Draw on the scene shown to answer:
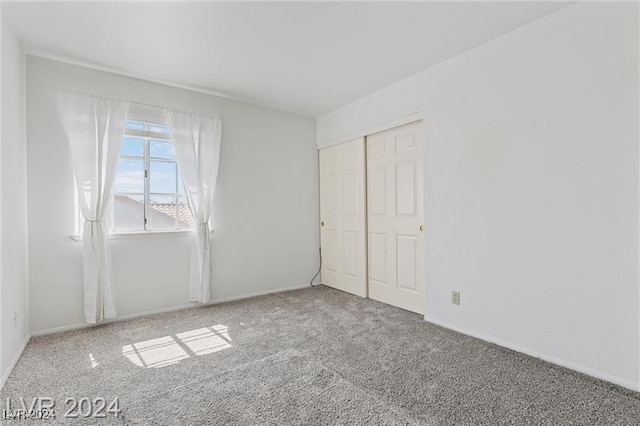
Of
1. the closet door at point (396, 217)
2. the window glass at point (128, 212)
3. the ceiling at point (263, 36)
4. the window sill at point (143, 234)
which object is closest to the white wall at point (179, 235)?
the window sill at point (143, 234)

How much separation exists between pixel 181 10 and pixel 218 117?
162 cm

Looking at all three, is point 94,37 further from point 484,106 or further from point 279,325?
point 484,106

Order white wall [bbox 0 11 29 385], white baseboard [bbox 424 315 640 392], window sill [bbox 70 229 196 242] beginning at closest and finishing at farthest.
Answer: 1. white baseboard [bbox 424 315 640 392]
2. white wall [bbox 0 11 29 385]
3. window sill [bbox 70 229 196 242]

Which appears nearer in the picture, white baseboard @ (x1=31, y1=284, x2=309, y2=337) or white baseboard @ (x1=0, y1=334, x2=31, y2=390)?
white baseboard @ (x1=0, y1=334, x2=31, y2=390)

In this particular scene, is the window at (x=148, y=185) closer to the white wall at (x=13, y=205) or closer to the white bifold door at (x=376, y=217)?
the white wall at (x=13, y=205)

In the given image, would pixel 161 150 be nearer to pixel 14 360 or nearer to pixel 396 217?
pixel 14 360

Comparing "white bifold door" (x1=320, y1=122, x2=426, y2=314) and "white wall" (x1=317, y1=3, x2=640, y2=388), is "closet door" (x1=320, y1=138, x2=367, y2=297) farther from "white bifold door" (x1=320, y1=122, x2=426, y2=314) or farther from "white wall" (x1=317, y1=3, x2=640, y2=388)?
"white wall" (x1=317, y1=3, x2=640, y2=388)

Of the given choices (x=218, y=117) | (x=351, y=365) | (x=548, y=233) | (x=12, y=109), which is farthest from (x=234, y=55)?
(x=548, y=233)

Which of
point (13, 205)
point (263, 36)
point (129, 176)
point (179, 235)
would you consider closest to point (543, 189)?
point (263, 36)

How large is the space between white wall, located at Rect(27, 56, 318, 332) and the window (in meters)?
0.18

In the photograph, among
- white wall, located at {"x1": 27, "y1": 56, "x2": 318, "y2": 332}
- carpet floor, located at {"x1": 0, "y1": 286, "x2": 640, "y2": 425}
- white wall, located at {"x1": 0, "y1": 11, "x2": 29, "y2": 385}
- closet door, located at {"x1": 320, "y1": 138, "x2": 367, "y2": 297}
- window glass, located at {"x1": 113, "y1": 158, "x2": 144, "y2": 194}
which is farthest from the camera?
closet door, located at {"x1": 320, "y1": 138, "x2": 367, "y2": 297}

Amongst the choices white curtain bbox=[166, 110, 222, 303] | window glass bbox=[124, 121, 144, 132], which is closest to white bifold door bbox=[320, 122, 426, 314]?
white curtain bbox=[166, 110, 222, 303]

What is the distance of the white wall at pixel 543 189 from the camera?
2.04m

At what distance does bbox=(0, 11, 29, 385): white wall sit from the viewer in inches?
85.4
